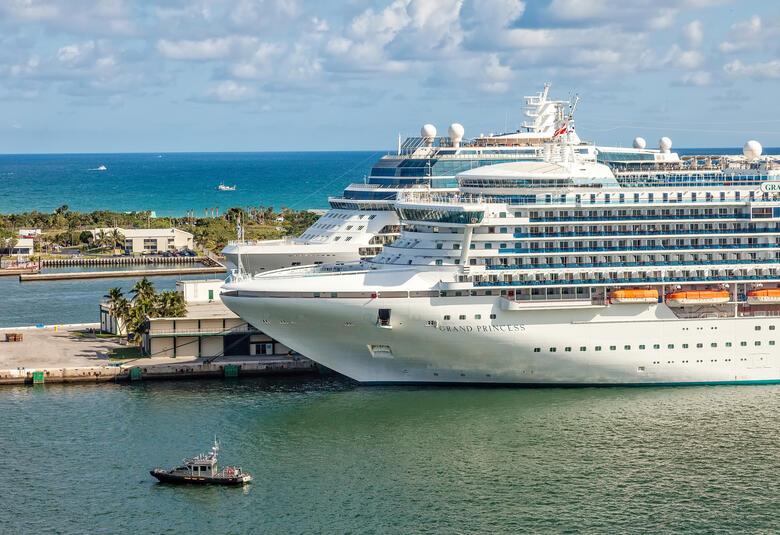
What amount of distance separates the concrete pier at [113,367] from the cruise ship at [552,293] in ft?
14.9

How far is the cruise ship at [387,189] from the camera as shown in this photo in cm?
6238

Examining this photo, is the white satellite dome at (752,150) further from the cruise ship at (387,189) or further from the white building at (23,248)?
the white building at (23,248)

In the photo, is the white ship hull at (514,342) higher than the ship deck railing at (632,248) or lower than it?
lower

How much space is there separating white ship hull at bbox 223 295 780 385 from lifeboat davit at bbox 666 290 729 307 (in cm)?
54

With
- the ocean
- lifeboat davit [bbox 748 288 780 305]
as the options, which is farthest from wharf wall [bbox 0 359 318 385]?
lifeboat davit [bbox 748 288 780 305]

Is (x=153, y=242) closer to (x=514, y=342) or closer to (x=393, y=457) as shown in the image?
(x=514, y=342)

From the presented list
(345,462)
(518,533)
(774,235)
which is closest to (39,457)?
(345,462)

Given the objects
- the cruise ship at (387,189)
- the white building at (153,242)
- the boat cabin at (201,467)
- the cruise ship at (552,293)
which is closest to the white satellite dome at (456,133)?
the cruise ship at (387,189)

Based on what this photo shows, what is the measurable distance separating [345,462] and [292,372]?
13.0 m

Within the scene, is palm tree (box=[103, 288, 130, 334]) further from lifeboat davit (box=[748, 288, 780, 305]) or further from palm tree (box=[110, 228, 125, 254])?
→ palm tree (box=[110, 228, 125, 254])

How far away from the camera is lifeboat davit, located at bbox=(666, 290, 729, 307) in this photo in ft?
154

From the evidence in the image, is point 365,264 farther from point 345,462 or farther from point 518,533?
A: point 518,533

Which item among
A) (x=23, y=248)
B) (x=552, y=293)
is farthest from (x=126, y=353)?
(x=23, y=248)

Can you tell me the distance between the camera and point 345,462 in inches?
1549
